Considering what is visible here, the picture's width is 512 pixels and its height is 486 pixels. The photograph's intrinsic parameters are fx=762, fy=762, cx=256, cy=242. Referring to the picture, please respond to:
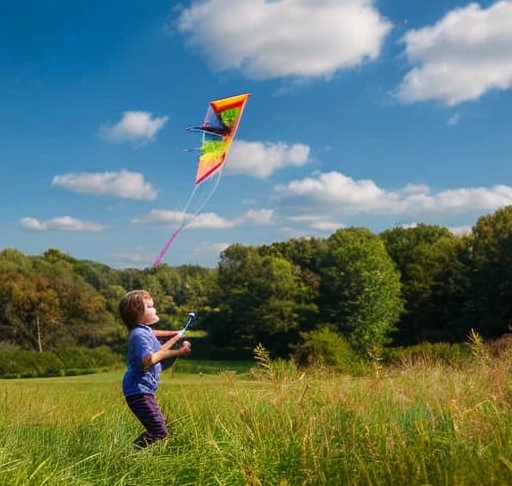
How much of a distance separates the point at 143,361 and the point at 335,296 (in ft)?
146

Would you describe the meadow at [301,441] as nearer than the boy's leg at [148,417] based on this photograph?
Yes

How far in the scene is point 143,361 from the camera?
555cm

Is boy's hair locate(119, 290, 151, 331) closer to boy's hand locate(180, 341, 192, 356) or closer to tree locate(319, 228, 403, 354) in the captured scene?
boy's hand locate(180, 341, 192, 356)

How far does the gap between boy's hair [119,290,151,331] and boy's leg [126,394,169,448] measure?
0.55m

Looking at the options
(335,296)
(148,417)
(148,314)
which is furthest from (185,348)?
(335,296)

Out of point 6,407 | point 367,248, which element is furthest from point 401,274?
point 6,407

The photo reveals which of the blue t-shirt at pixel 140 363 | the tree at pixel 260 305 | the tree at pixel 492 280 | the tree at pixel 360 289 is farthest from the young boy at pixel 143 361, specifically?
the tree at pixel 260 305

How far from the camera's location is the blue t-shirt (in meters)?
5.61

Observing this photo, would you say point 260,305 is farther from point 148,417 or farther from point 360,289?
point 148,417

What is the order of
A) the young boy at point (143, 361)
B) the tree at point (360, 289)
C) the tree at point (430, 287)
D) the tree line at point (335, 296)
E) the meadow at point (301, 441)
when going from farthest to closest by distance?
1. the tree at point (360, 289)
2. the tree at point (430, 287)
3. the tree line at point (335, 296)
4. the young boy at point (143, 361)
5. the meadow at point (301, 441)

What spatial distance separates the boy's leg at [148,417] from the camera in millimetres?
5703

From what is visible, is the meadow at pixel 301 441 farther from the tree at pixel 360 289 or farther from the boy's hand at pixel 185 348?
the tree at pixel 360 289

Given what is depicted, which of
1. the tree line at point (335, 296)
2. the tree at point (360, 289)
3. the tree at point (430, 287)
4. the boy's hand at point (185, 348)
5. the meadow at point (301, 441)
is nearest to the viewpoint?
the meadow at point (301, 441)

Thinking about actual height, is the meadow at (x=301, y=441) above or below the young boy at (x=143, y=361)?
below
